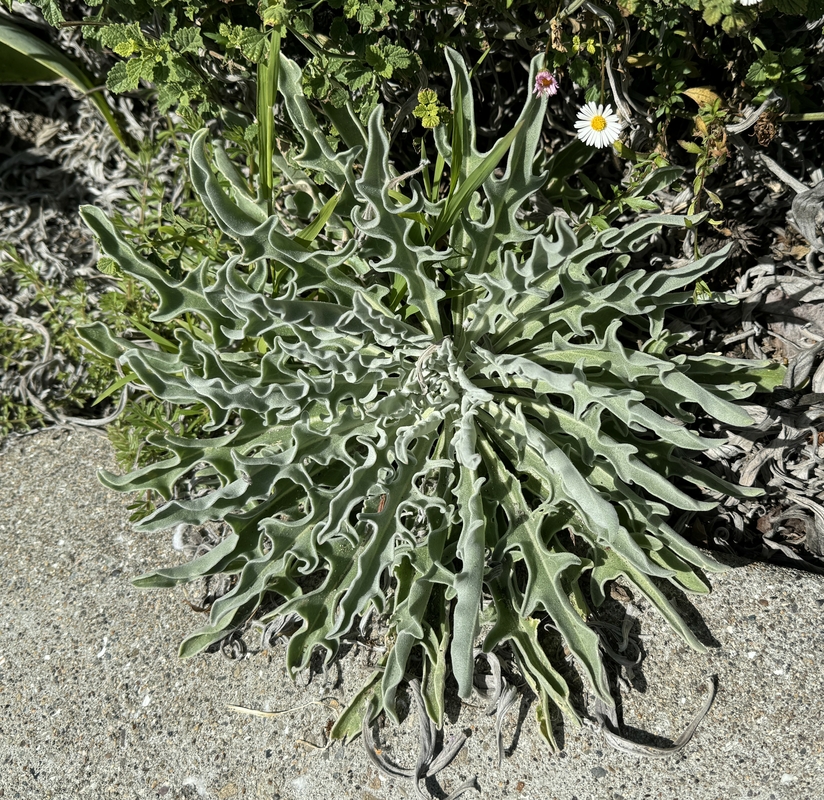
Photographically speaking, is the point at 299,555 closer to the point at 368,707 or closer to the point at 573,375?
the point at 368,707

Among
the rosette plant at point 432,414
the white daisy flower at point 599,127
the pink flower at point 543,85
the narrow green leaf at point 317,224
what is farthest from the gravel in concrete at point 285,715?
the pink flower at point 543,85

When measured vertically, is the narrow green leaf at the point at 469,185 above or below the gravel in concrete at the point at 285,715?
above

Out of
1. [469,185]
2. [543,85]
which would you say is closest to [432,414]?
[469,185]

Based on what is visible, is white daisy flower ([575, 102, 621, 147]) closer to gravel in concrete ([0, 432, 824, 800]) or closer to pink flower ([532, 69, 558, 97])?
pink flower ([532, 69, 558, 97])

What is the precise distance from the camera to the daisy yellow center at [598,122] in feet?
6.08

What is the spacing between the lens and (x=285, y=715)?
1.92 meters

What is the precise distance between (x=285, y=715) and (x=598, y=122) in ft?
5.62

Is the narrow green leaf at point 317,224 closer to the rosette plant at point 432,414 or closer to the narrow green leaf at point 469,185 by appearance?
the rosette plant at point 432,414

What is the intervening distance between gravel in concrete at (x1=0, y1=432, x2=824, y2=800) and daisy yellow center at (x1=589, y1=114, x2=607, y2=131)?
1173 mm

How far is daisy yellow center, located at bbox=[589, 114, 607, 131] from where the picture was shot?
185 cm

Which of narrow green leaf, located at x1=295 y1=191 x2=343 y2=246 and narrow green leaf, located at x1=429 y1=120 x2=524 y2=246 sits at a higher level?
narrow green leaf, located at x1=429 y1=120 x2=524 y2=246

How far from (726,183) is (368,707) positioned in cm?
170

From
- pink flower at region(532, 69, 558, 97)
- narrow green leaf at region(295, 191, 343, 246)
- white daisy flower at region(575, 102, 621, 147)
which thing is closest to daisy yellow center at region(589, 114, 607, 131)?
white daisy flower at region(575, 102, 621, 147)

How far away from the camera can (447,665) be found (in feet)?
6.24
